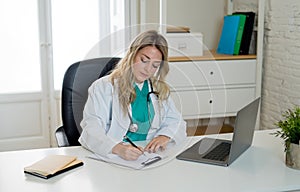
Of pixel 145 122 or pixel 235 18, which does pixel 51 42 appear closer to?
pixel 235 18

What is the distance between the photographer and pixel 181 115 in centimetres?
205

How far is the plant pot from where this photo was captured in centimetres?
159

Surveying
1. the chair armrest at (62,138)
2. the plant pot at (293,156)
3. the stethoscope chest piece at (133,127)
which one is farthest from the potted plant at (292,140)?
the chair armrest at (62,138)

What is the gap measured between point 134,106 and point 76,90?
53 cm

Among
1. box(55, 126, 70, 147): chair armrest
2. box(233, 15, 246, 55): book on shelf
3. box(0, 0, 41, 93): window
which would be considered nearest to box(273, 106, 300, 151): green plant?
box(55, 126, 70, 147): chair armrest

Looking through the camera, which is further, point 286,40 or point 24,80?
point 24,80

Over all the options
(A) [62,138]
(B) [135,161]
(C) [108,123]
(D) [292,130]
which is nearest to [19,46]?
(A) [62,138]

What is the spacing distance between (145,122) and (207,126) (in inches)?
18.9

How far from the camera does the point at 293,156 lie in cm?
160

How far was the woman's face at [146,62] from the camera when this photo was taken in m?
1.68

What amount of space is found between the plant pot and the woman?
18.9 inches

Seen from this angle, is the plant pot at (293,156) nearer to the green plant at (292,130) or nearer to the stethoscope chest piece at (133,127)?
the green plant at (292,130)

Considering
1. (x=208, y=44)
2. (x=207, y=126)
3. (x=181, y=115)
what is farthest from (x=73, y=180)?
(x=208, y=44)

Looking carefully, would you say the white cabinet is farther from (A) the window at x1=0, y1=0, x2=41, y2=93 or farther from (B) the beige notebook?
(A) the window at x1=0, y1=0, x2=41, y2=93
